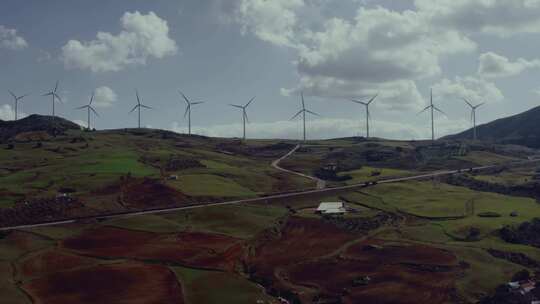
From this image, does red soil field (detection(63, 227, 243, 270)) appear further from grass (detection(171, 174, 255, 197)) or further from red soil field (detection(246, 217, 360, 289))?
grass (detection(171, 174, 255, 197))

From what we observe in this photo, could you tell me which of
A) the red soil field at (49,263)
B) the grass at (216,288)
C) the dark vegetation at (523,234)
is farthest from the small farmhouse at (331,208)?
the red soil field at (49,263)

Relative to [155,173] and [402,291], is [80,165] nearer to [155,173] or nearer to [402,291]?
[155,173]

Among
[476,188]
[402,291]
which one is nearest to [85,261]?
[402,291]

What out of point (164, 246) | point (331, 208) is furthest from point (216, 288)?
point (331, 208)

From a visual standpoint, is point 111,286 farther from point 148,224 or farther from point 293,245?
point 293,245

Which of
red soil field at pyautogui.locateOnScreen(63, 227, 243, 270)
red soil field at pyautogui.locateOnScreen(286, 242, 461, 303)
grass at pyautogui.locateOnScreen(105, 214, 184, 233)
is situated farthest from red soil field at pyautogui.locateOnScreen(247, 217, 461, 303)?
grass at pyautogui.locateOnScreen(105, 214, 184, 233)

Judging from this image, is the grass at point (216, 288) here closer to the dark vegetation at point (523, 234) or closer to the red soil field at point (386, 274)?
the red soil field at point (386, 274)
